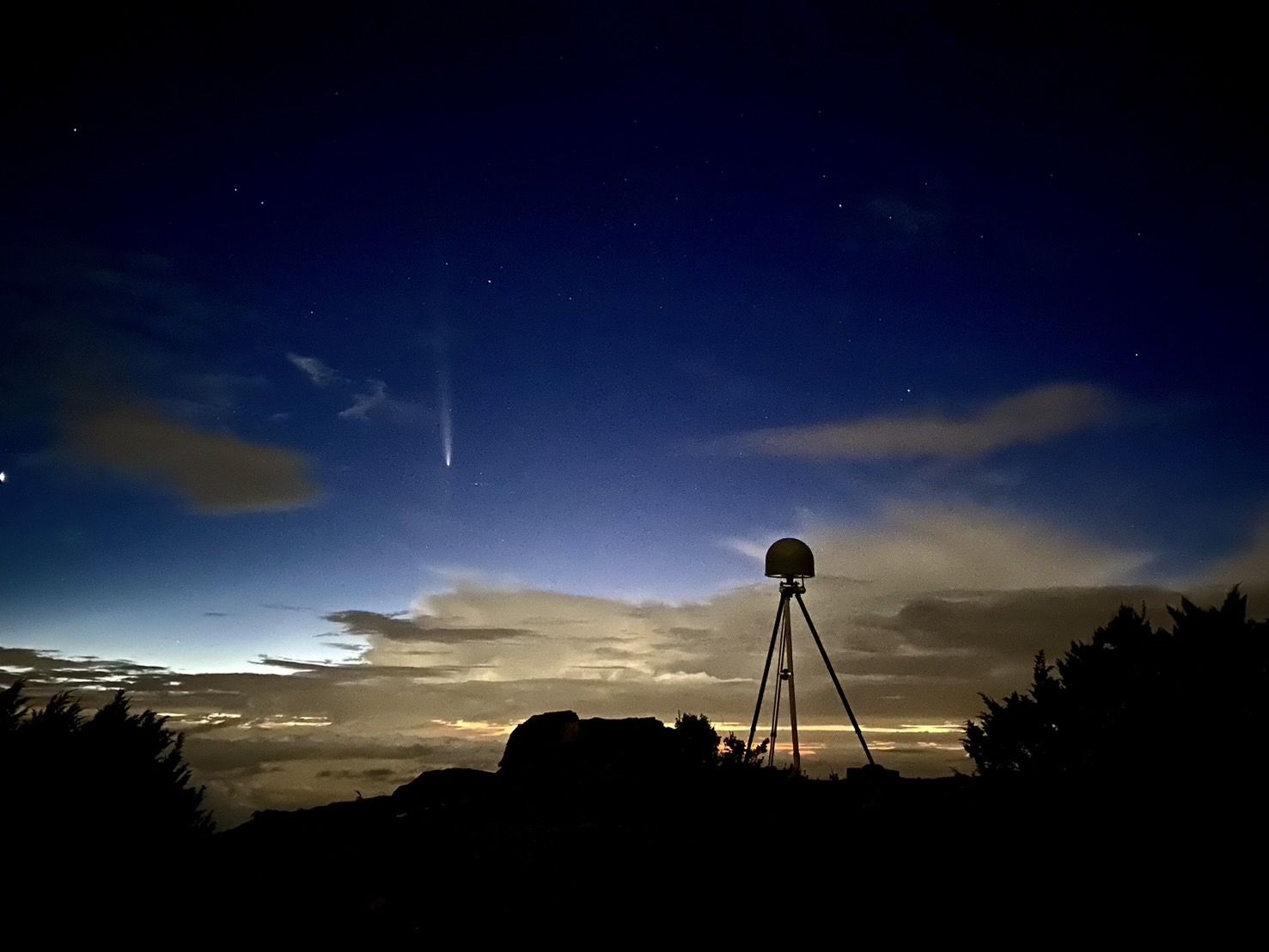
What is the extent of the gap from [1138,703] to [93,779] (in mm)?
23718

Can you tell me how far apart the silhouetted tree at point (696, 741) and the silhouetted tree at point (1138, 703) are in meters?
7.72

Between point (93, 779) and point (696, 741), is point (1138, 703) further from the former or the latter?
point (93, 779)

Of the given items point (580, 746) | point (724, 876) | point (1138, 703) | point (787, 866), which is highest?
point (1138, 703)

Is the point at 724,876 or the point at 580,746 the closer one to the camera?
the point at 724,876

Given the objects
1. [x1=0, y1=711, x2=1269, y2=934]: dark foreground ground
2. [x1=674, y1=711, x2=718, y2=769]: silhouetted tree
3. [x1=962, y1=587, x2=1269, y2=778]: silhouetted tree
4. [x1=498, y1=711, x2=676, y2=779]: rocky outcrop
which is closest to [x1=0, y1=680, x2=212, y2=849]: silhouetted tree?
[x1=0, y1=711, x2=1269, y2=934]: dark foreground ground

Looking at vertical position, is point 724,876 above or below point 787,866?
below

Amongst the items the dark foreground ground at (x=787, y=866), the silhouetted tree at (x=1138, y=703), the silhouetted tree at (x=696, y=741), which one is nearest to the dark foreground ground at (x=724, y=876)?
the dark foreground ground at (x=787, y=866)

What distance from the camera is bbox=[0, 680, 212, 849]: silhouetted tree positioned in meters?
13.7

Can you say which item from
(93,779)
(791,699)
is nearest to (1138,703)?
(791,699)

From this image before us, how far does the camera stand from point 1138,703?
1512 centimetres

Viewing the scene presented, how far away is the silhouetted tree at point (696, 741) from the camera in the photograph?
70.0ft

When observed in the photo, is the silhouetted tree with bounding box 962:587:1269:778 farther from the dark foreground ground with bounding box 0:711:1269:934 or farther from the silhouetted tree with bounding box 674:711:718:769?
the silhouetted tree with bounding box 674:711:718:769

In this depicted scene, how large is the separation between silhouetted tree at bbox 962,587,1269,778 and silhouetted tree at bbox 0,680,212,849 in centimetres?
1775

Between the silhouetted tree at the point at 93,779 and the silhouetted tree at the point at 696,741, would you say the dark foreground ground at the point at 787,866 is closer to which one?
the silhouetted tree at the point at 93,779
